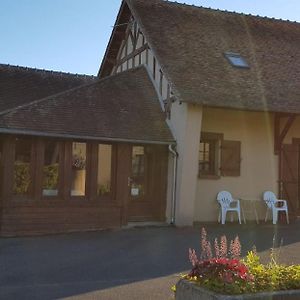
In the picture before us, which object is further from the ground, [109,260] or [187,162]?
[187,162]

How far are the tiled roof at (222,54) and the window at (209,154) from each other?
1665 mm

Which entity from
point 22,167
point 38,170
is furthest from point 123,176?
point 22,167

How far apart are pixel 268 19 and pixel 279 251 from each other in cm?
1177

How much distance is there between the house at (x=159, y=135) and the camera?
1311 cm

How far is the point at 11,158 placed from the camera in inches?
502

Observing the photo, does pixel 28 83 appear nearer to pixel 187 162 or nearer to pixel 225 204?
pixel 187 162

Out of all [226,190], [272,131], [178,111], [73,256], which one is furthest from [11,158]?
[272,131]

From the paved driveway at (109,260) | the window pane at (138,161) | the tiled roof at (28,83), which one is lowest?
the paved driveway at (109,260)

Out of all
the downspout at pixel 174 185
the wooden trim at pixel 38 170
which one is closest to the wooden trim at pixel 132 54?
the downspout at pixel 174 185

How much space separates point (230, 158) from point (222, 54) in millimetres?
3269

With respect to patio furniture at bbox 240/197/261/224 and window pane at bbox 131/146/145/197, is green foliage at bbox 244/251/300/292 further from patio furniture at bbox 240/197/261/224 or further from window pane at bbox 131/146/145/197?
patio furniture at bbox 240/197/261/224

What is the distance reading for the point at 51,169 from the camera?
44.0 ft

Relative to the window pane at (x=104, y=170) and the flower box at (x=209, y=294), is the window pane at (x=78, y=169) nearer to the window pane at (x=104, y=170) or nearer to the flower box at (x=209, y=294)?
A: the window pane at (x=104, y=170)

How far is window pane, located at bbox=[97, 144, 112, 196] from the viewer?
13997 millimetres
